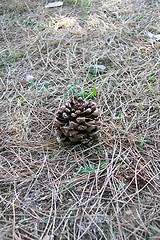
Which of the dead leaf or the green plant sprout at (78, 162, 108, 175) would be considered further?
the dead leaf

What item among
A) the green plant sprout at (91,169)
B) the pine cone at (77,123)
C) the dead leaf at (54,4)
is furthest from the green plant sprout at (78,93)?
the dead leaf at (54,4)

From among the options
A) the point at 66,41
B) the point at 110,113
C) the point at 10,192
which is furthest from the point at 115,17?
the point at 10,192

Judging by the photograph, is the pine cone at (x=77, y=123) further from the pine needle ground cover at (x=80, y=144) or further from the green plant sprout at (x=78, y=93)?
the green plant sprout at (x=78, y=93)

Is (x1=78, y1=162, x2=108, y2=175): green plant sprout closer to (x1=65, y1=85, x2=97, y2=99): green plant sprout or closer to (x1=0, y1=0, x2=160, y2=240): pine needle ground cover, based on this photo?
(x1=0, y1=0, x2=160, y2=240): pine needle ground cover

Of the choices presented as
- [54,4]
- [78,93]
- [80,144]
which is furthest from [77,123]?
[54,4]

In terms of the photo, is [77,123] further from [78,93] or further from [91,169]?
[78,93]

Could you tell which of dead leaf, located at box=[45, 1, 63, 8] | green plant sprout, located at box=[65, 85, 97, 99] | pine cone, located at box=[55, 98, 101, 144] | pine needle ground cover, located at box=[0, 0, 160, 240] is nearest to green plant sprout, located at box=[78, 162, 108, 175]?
pine needle ground cover, located at box=[0, 0, 160, 240]
